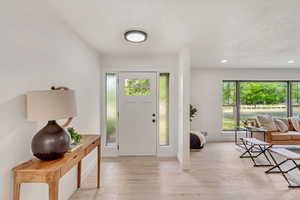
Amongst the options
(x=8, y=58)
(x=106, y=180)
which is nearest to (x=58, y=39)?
(x=8, y=58)

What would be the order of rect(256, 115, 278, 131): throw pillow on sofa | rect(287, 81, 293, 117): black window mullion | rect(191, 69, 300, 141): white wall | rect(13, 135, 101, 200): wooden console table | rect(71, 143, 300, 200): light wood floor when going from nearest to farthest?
rect(13, 135, 101, 200): wooden console table < rect(71, 143, 300, 200): light wood floor < rect(256, 115, 278, 131): throw pillow on sofa < rect(191, 69, 300, 141): white wall < rect(287, 81, 293, 117): black window mullion

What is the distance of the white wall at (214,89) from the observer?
18.8ft

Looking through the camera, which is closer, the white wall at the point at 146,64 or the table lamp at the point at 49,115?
the table lamp at the point at 49,115

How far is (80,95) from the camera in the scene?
2.92m

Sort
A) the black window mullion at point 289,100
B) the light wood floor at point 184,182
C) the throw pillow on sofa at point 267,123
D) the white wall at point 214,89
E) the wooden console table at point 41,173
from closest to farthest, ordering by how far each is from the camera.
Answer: the wooden console table at point 41,173, the light wood floor at point 184,182, the throw pillow on sofa at point 267,123, the white wall at point 214,89, the black window mullion at point 289,100

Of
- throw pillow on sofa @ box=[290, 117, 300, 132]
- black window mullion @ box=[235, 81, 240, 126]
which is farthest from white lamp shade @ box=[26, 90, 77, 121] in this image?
throw pillow on sofa @ box=[290, 117, 300, 132]

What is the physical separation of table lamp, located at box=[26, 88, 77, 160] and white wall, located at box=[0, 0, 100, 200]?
146mm

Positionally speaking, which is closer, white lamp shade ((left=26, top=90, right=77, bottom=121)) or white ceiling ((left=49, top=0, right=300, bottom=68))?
white lamp shade ((left=26, top=90, right=77, bottom=121))

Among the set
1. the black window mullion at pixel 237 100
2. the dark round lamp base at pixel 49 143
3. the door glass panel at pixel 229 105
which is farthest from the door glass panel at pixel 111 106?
the black window mullion at pixel 237 100

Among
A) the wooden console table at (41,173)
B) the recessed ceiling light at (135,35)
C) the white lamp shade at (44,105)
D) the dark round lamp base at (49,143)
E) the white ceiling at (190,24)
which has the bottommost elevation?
the wooden console table at (41,173)

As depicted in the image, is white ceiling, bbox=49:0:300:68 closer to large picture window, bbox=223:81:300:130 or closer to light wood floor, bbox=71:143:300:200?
large picture window, bbox=223:81:300:130

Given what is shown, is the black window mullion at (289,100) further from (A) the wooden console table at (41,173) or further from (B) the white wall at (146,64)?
(A) the wooden console table at (41,173)

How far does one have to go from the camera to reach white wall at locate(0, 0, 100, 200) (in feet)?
4.48

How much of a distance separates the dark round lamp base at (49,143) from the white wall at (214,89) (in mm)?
4737
